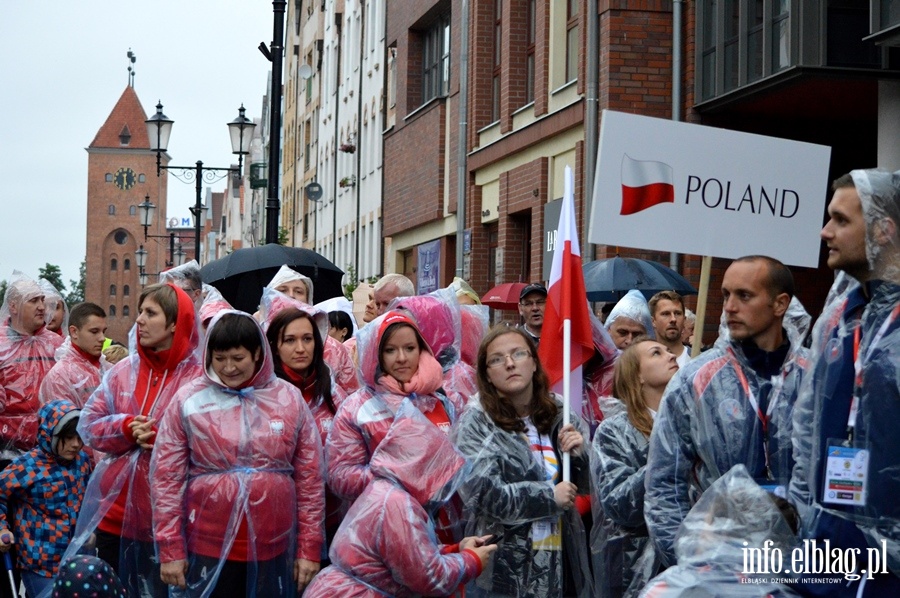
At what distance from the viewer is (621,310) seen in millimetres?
8133

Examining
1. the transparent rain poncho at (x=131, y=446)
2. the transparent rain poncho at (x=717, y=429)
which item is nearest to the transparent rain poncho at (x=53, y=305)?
the transparent rain poncho at (x=131, y=446)

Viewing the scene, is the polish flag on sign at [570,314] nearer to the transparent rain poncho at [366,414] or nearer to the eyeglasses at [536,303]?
the transparent rain poncho at [366,414]

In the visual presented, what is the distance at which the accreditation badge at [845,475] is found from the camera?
147 inches

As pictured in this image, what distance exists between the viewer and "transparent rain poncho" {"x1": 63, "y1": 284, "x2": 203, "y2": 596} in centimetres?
660

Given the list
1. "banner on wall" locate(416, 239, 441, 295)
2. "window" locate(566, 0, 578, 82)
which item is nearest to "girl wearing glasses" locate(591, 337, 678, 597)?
"window" locate(566, 0, 578, 82)

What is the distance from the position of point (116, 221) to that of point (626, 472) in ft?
476

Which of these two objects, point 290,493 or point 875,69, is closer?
point 290,493

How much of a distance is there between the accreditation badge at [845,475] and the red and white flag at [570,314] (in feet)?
8.81

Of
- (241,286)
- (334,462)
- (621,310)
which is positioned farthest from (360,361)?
(241,286)

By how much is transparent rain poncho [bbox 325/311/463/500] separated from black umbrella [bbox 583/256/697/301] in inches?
230

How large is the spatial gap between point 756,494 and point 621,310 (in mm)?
4170

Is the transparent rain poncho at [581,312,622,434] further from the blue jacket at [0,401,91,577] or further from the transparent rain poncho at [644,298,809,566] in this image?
the blue jacket at [0,401,91,577]

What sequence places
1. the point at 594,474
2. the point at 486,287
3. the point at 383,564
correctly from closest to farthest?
the point at 383,564, the point at 594,474, the point at 486,287

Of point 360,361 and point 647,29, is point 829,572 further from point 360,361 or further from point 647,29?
point 647,29
